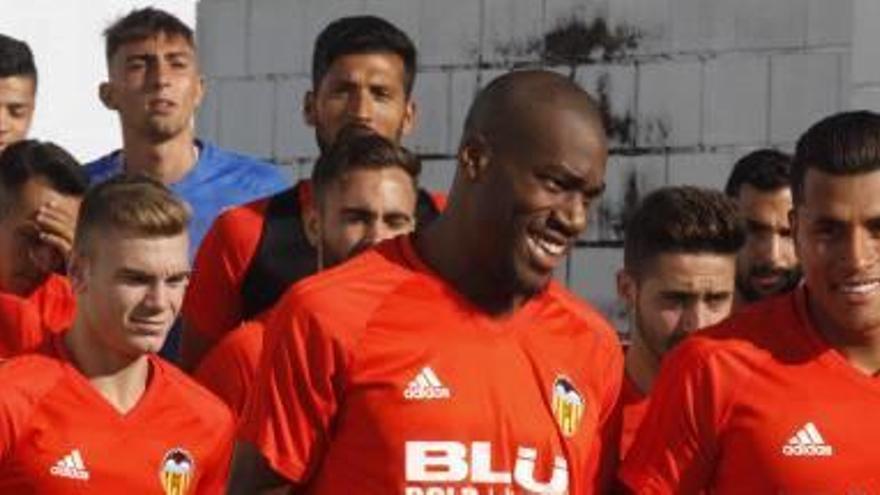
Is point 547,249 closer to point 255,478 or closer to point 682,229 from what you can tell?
point 255,478

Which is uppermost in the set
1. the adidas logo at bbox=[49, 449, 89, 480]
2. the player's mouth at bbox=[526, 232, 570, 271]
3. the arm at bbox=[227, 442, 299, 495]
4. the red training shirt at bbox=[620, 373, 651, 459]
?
the player's mouth at bbox=[526, 232, 570, 271]

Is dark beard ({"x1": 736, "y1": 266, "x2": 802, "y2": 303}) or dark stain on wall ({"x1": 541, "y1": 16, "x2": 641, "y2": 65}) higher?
dark stain on wall ({"x1": 541, "y1": 16, "x2": 641, "y2": 65})

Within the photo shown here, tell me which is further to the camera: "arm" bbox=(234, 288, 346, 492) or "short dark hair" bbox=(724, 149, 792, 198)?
"short dark hair" bbox=(724, 149, 792, 198)

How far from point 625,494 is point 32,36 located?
211 inches

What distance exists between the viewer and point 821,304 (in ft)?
A: 18.0

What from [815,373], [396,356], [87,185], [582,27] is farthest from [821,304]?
[582,27]

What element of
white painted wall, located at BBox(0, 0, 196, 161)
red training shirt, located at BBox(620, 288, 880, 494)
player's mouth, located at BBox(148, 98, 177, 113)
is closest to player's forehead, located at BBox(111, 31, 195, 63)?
player's mouth, located at BBox(148, 98, 177, 113)

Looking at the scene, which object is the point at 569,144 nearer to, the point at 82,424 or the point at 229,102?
the point at 82,424

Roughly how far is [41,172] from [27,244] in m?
0.21

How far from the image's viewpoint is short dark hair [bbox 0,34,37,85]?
8062 mm

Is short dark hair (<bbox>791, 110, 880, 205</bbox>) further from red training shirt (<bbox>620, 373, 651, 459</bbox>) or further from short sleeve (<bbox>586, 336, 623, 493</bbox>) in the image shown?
red training shirt (<bbox>620, 373, 651, 459</bbox>)

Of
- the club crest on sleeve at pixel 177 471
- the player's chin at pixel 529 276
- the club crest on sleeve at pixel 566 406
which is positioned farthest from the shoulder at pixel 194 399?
the player's chin at pixel 529 276

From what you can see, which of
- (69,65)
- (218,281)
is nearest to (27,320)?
(218,281)

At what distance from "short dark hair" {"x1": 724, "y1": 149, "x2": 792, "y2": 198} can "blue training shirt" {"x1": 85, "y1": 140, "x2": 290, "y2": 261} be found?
135cm
